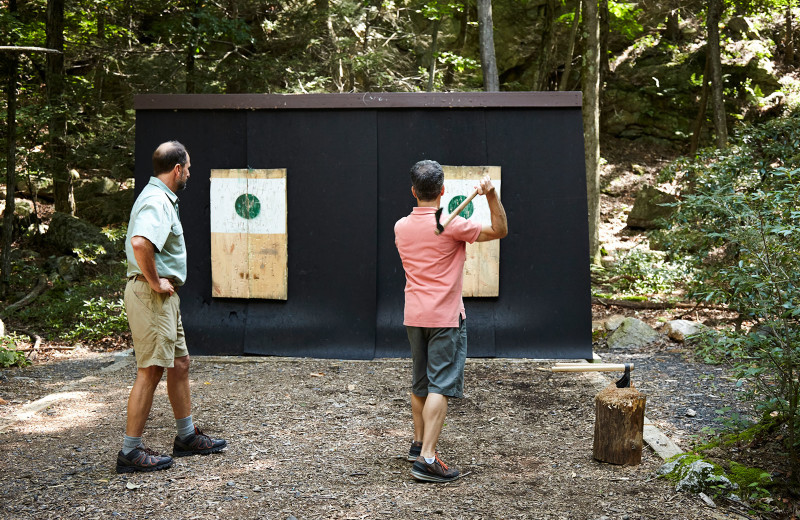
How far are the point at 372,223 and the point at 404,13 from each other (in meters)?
12.2

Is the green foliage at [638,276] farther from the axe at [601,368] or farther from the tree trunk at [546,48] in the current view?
the tree trunk at [546,48]

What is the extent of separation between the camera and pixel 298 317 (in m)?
7.03

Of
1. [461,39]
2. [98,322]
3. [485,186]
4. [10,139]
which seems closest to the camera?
[485,186]

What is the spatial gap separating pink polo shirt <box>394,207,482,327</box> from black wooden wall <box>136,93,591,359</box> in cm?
306

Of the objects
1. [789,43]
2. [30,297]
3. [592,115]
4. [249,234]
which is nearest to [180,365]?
[249,234]

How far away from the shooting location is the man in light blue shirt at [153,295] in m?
3.81

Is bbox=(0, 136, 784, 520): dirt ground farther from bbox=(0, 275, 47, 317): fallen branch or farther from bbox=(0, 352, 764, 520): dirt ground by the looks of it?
bbox=(0, 275, 47, 317): fallen branch

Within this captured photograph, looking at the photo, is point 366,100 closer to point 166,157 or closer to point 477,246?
point 477,246

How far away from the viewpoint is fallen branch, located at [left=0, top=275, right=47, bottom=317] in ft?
30.9

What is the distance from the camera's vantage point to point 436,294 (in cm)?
380

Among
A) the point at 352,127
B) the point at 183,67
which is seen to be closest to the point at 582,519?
the point at 352,127

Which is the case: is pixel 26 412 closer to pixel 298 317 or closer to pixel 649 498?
pixel 298 317

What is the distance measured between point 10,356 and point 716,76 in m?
12.1

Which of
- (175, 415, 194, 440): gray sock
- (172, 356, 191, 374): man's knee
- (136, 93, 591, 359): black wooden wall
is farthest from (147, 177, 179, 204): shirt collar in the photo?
(136, 93, 591, 359): black wooden wall
